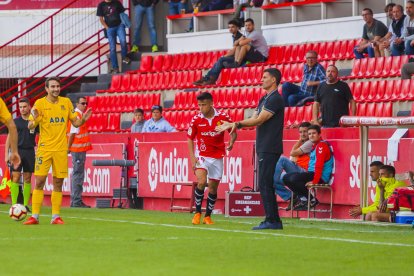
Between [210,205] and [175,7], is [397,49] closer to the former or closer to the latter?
[210,205]

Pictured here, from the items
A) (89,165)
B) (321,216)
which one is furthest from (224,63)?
(321,216)

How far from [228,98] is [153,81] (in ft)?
12.8

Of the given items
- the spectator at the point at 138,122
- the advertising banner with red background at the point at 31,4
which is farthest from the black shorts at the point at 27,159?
the advertising banner with red background at the point at 31,4

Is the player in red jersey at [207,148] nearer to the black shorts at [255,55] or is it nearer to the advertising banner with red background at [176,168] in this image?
the advertising banner with red background at [176,168]

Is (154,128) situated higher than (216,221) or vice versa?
(154,128)

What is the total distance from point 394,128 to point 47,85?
5.20 meters

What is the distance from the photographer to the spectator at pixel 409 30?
2200 cm

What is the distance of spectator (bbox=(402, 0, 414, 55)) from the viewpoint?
2200 cm

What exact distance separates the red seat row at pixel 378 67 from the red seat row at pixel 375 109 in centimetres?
102

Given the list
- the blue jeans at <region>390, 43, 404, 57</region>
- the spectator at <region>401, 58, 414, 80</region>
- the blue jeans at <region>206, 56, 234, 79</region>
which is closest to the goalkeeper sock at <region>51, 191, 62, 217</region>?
the spectator at <region>401, 58, 414, 80</region>

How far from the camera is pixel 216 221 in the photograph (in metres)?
17.9

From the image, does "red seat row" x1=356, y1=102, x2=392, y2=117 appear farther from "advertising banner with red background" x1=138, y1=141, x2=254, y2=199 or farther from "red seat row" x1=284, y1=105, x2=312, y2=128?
"advertising banner with red background" x1=138, y1=141, x2=254, y2=199

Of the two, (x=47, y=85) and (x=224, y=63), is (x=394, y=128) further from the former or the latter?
(x=224, y=63)

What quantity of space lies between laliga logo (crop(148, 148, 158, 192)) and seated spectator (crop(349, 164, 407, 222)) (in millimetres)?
6982
